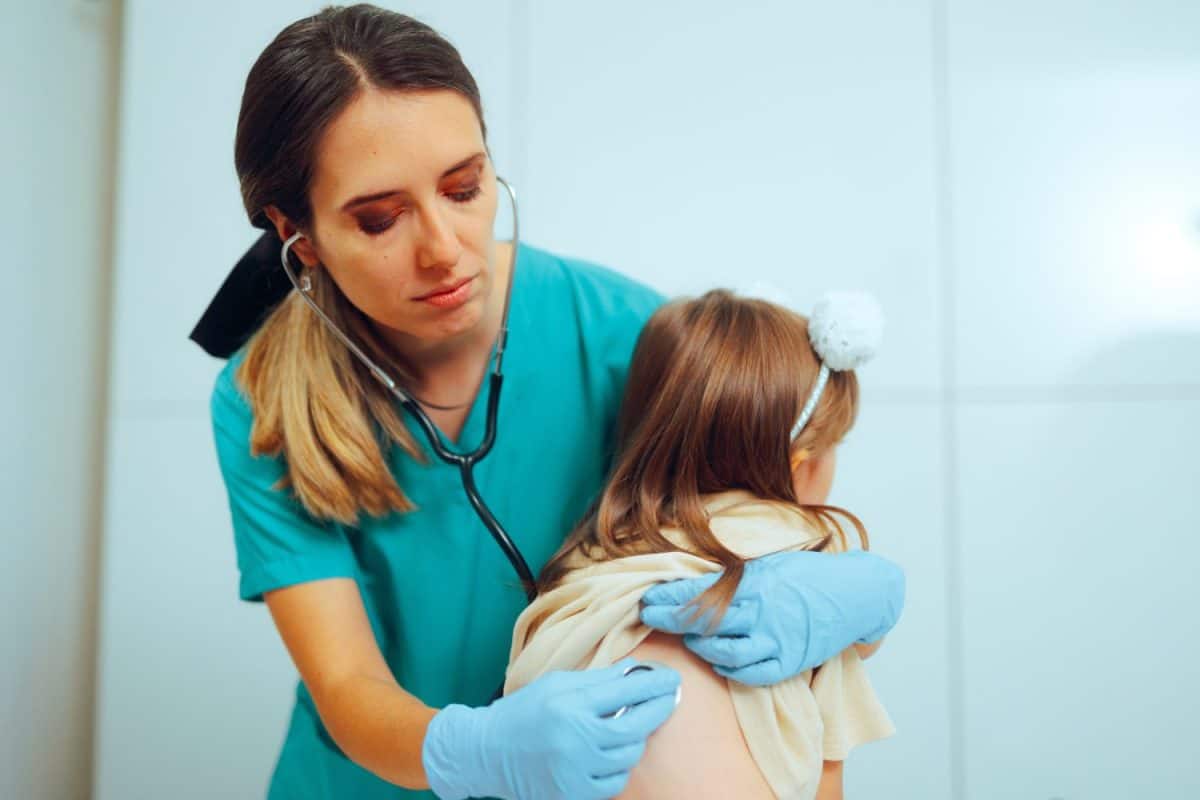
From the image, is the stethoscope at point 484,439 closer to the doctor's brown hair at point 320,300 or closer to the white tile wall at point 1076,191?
the doctor's brown hair at point 320,300

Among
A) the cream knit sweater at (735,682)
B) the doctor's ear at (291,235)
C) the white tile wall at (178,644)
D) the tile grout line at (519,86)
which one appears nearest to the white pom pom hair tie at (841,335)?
the cream knit sweater at (735,682)

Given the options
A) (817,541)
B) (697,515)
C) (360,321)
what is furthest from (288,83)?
(817,541)

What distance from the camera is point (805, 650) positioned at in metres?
0.84

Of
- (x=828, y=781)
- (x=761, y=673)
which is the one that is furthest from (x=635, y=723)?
(x=828, y=781)

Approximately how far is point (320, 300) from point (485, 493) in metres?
0.30

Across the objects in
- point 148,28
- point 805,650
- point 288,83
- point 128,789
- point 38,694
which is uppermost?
point 148,28

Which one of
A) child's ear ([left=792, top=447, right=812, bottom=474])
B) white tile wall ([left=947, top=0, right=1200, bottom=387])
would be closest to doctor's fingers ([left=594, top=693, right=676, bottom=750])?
child's ear ([left=792, top=447, right=812, bottom=474])

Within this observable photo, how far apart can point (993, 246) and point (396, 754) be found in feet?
4.14

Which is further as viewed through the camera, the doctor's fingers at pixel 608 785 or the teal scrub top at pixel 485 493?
the teal scrub top at pixel 485 493

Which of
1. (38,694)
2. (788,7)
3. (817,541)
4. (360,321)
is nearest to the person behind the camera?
(817,541)

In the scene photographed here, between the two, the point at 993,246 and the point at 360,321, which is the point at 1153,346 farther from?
the point at 360,321

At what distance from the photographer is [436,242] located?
Answer: 842 mm

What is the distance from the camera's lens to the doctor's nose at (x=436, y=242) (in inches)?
33.1

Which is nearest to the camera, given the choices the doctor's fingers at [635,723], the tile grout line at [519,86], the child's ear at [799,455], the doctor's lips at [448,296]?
the doctor's fingers at [635,723]
